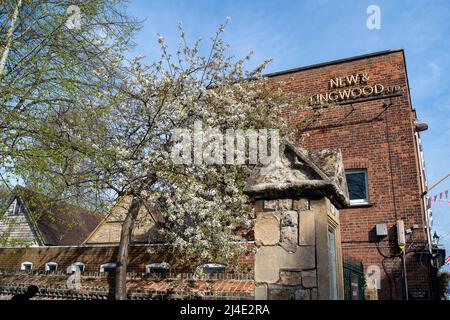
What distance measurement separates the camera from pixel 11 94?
8.06 meters

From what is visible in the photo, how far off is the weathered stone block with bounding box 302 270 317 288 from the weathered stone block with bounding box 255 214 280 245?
43cm

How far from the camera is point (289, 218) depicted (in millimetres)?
3984

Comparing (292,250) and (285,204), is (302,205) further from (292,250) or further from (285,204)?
(292,250)

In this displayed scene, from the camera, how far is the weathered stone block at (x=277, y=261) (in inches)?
149

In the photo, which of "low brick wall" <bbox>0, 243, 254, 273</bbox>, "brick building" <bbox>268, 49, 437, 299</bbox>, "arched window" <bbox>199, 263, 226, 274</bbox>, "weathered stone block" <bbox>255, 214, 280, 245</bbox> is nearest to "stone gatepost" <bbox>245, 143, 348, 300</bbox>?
"weathered stone block" <bbox>255, 214, 280, 245</bbox>

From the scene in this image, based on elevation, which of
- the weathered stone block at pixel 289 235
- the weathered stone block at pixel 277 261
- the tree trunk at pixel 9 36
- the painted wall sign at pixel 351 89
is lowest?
the weathered stone block at pixel 277 261

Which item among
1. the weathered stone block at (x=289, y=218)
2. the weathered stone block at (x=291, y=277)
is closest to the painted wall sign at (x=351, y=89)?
the weathered stone block at (x=289, y=218)

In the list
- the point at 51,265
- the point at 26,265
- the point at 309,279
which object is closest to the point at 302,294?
the point at 309,279

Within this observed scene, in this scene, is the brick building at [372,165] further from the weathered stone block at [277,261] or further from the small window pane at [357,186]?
the weathered stone block at [277,261]

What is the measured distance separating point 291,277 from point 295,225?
0.51 meters

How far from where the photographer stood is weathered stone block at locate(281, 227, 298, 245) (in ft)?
12.8

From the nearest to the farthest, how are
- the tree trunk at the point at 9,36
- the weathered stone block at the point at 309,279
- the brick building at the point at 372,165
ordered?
1. the weathered stone block at the point at 309,279
2. the tree trunk at the point at 9,36
3. the brick building at the point at 372,165

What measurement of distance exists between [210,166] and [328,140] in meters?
4.62
